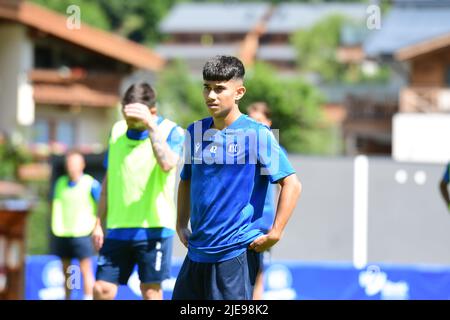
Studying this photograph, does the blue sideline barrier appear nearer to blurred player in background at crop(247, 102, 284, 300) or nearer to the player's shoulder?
blurred player in background at crop(247, 102, 284, 300)

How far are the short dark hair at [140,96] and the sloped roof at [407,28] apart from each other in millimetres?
27981

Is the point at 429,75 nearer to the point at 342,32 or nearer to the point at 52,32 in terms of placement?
the point at 52,32

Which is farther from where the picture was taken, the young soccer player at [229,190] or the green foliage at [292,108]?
the green foliage at [292,108]

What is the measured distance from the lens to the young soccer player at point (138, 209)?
7461 millimetres

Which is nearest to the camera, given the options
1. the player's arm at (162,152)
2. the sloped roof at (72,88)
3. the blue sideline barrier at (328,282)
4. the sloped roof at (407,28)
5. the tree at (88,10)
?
the player's arm at (162,152)

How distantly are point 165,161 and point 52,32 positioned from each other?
26.9 metres

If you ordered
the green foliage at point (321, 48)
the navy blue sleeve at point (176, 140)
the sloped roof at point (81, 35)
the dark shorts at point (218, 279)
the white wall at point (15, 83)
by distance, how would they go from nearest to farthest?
the dark shorts at point (218, 279)
the navy blue sleeve at point (176, 140)
the sloped roof at point (81, 35)
the white wall at point (15, 83)
the green foliage at point (321, 48)

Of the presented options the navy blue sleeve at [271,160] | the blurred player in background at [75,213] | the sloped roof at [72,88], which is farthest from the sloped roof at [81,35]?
the navy blue sleeve at [271,160]

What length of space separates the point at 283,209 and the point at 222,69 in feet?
2.92

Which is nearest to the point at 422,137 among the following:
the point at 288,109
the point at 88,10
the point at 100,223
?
the point at 288,109

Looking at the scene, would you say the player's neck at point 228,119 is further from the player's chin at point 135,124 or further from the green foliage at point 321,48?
the green foliage at point 321,48

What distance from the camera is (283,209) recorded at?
5.92 meters

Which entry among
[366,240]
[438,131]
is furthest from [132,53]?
[366,240]

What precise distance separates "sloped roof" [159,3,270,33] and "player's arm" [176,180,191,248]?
107635 mm
